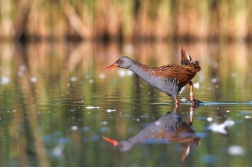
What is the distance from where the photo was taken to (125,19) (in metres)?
26.0

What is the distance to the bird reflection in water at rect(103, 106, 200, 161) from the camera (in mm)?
5508

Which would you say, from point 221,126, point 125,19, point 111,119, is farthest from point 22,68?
point 125,19

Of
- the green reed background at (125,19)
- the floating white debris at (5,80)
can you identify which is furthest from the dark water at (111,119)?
the green reed background at (125,19)

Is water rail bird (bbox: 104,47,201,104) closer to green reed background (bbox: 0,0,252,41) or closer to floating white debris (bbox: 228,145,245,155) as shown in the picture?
floating white debris (bbox: 228,145,245,155)

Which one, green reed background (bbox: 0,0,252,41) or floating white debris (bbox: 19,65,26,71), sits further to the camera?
green reed background (bbox: 0,0,252,41)

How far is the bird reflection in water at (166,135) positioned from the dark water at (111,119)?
0.06 ft

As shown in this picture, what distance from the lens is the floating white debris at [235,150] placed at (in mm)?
5117

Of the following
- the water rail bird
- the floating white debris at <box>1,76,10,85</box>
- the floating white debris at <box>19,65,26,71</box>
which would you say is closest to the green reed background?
the floating white debris at <box>19,65,26,71</box>

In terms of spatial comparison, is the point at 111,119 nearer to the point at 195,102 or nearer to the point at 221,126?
the point at 221,126

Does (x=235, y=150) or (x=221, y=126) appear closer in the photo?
(x=235, y=150)

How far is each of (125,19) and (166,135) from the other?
20.3 m

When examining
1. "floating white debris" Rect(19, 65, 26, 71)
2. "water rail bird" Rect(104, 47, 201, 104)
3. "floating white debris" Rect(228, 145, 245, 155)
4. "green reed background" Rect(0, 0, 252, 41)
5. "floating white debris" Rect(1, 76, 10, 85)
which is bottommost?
"floating white debris" Rect(228, 145, 245, 155)

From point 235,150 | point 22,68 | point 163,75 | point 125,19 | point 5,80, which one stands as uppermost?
point 125,19

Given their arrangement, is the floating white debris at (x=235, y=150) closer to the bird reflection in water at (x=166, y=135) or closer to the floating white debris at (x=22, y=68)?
the bird reflection in water at (x=166, y=135)
